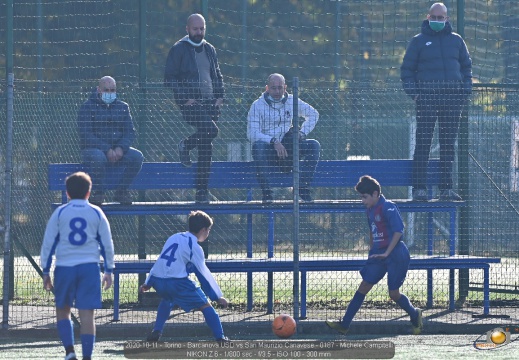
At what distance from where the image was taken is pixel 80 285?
9617 millimetres

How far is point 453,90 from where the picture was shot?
43.4 feet

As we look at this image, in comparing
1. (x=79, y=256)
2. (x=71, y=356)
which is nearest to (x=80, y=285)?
(x=79, y=256)

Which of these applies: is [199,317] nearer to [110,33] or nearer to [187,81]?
[187,81]

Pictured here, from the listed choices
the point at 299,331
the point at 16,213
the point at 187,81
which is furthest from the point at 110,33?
the point at 299,331

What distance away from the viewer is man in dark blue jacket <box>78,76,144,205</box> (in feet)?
42.0

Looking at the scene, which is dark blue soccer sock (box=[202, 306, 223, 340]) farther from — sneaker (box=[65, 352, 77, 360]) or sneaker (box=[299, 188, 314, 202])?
sneaker (box=[299, 188, 314, 202])

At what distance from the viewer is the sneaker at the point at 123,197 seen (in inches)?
514

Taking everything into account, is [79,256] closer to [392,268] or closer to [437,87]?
[392,268]

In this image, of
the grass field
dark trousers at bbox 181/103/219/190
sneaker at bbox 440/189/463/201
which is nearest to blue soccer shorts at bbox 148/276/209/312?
the grass field

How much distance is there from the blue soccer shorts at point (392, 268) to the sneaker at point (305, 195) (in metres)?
1.54

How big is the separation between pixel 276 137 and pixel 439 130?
178 cm

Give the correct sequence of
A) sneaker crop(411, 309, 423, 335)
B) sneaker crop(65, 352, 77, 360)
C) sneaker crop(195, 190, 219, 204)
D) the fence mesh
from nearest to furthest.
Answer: sneaker crop(65, 352, 77, 360)
sneaker crop(411, 309, 423, 335)
sneaker crop(195, 190, 219, 204)
the fence mesh

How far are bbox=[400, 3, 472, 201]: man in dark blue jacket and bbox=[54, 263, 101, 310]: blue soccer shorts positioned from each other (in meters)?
4.93

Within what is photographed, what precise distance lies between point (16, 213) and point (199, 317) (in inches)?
161
